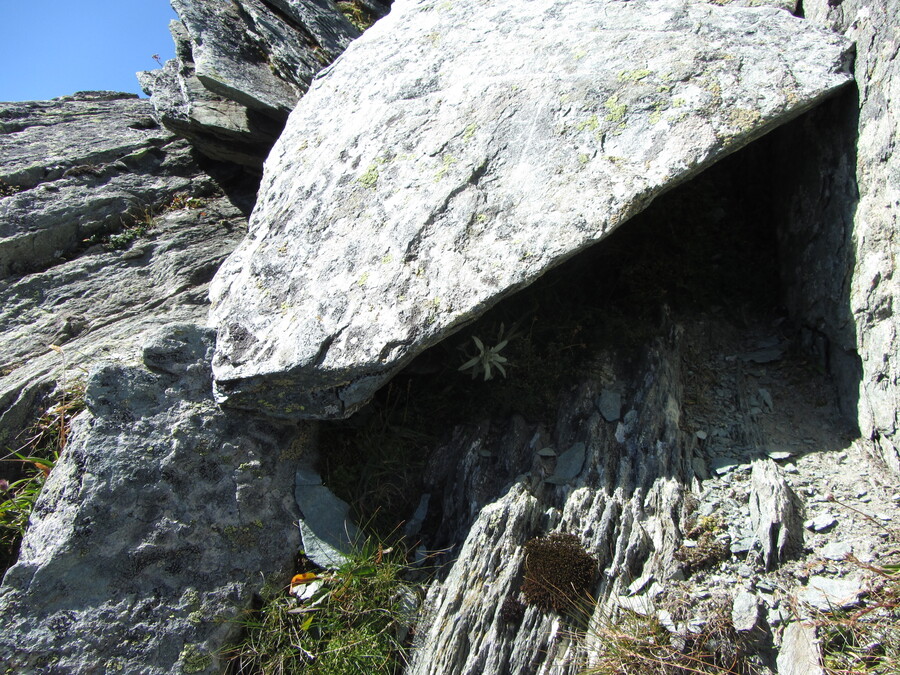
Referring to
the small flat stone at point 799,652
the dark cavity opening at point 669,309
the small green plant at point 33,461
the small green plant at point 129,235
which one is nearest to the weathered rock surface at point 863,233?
the dark cavity opening at point 669,309

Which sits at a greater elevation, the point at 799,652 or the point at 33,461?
the point at 799,652

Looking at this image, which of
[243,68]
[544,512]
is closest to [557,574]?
[544,512]

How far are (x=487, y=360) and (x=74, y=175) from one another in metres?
7.79

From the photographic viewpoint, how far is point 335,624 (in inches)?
213

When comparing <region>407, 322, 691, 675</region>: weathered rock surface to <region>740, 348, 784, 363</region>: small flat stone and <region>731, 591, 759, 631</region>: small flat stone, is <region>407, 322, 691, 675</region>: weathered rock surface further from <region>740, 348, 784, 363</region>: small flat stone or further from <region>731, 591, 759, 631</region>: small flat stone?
<region>740, 348, 784, 363</region>: small flat stone

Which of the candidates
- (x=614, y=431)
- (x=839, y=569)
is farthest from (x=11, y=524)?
(x=839, y=569)

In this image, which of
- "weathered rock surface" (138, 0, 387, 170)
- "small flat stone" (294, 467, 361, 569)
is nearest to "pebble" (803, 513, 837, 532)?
"small flat stone" (294, 467, 361, 569)

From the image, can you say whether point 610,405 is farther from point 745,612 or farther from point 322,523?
point 322,523

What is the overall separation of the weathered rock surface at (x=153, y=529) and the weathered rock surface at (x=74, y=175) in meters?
3.86

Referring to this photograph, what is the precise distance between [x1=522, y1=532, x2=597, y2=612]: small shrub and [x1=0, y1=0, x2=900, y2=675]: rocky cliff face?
5cm

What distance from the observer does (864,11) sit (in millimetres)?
5781

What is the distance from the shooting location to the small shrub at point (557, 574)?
491 centimetres

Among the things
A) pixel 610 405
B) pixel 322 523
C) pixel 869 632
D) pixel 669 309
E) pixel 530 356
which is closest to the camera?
pixel 869 632

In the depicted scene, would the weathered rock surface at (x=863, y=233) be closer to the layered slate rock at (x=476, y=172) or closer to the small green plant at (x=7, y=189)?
the layered slate rock at (x=476, y=172)
